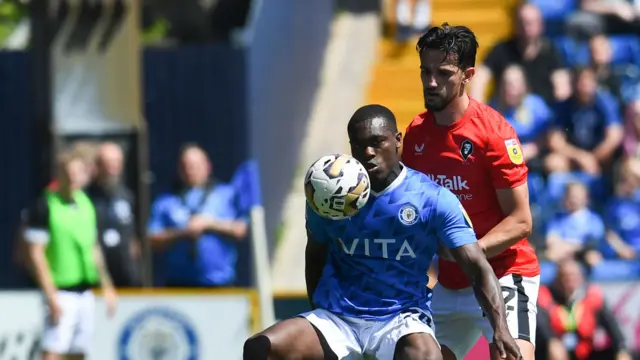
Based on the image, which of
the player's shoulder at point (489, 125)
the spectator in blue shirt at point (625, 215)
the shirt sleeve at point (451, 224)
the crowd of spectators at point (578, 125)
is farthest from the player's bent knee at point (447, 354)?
the spectator in blue shirt at point (625, 215)

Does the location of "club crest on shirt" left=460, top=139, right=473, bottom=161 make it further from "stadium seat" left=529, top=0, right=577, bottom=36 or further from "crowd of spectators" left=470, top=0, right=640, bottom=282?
"stadium seat" left=529, top=0, right=577, bottom=36

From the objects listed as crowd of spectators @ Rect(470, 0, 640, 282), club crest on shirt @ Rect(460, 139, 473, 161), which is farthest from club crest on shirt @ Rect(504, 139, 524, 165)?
crowd of spectators @ Rect(470, 0, 640, 282)

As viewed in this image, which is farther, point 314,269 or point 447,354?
point 447,354

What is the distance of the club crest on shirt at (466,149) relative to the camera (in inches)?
285

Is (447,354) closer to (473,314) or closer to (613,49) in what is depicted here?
(473,314)

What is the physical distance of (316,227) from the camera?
6930 millimetres

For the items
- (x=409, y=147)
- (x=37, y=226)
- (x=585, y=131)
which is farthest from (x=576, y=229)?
(x=409, y=147)

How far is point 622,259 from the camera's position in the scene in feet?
38.5

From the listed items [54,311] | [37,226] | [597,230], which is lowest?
[54,311]

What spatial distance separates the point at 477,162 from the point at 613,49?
618 cm

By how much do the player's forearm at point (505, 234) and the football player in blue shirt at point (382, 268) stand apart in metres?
0.32

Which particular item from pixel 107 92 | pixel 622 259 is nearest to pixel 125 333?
pixel 107 92

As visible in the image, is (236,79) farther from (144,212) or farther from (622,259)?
(622,259)

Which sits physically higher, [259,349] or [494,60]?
[494,60]
